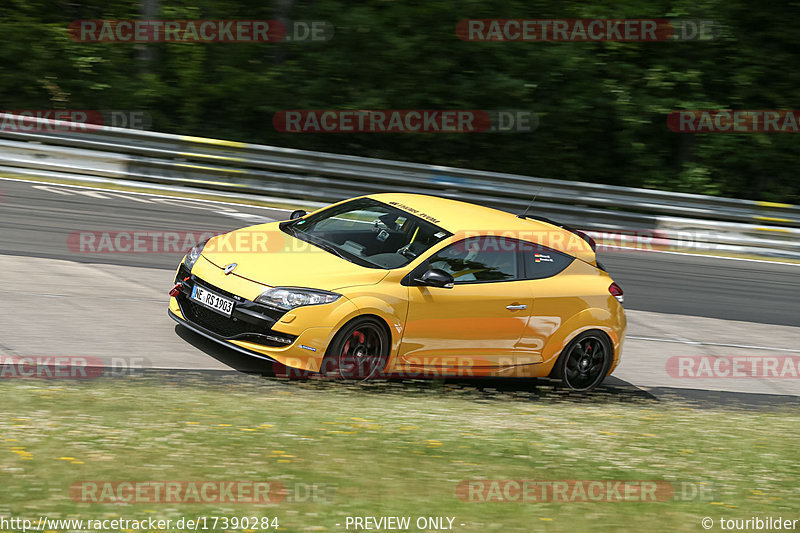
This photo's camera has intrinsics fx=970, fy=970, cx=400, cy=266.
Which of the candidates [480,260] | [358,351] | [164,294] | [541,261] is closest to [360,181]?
[164,294]

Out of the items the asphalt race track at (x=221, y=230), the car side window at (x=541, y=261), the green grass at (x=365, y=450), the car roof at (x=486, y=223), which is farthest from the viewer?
the asphalt race track at (x=221, y=230)

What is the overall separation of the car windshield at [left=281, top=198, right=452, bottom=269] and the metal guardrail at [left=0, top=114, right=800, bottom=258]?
21.5 feet

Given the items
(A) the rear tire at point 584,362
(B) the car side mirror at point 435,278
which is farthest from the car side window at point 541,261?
(B) the car side mirror at point 435,278

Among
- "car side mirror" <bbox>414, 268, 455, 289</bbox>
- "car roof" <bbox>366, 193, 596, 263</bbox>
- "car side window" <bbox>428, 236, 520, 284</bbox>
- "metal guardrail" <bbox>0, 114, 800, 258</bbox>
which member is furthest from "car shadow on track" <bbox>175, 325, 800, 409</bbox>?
"metal guardrail" <bbox>0, 114, 800, 258</bbox>

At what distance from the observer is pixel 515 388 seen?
9.17 metres

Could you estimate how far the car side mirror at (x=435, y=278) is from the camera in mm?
8055

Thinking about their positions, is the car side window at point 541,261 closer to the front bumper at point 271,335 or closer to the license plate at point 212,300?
the front bumper at point 271,335

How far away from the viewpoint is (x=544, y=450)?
6531 mm

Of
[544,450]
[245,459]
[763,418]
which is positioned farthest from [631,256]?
[245,459]

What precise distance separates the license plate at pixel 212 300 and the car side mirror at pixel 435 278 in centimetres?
156

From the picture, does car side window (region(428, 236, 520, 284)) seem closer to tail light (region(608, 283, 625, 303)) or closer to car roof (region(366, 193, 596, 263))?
car roof (region(366, 193, 596, 263))

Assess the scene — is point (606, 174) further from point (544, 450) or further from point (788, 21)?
point (544, 450)

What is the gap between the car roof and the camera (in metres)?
8.76

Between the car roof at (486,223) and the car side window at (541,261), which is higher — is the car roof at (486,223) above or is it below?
above
